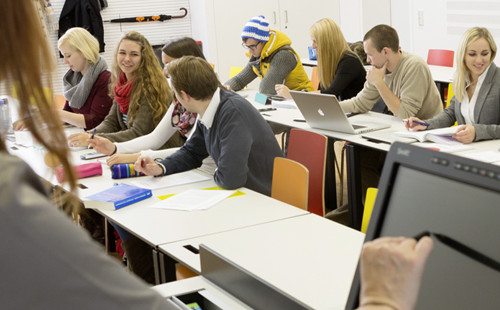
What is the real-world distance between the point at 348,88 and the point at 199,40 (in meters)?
4.13

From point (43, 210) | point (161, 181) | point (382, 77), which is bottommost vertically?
point (161, 181)

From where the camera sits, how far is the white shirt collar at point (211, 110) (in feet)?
10.3

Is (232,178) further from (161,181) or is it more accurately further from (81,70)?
(81,70)

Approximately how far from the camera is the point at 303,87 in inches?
219

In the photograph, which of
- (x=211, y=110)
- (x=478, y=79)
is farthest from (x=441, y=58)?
(x=211, y=110)

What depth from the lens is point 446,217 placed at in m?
0.96

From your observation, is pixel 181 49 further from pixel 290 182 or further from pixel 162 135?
pixel 290 182

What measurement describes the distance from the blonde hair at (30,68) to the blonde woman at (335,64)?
14.0 feet

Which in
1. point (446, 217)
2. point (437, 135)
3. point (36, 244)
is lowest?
point (437, 135)

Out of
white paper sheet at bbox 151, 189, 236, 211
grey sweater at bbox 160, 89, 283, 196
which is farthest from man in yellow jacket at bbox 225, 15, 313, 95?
white paper sheet at bbox 151, 189, 236, 211

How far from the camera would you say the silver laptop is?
3.83m

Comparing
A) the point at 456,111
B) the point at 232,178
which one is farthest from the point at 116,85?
the point at 456,111

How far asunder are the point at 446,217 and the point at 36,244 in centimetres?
61

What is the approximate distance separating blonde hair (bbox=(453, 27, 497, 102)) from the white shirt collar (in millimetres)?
1453
